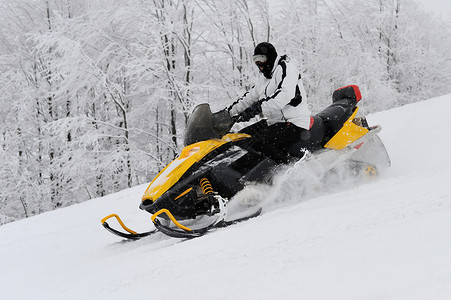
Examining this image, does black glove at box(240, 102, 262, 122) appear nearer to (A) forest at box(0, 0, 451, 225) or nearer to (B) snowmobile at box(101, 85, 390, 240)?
(B) snowmobile at box(101, 85, 390, 240)

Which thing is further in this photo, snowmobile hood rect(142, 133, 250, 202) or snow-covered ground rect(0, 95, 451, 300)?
snowmobile hood rect(142, 133, 250, 202)

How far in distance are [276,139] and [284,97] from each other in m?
0.42

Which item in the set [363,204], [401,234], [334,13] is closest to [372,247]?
[401,234]

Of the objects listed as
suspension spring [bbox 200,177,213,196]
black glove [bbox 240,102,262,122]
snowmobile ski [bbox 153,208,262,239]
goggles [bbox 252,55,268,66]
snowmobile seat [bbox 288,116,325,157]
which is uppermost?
goggles [bbox 252,55,268,66]

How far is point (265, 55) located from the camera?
392cm

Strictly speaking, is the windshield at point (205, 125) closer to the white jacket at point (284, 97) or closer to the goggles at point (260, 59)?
the white jacket at point (284, 97)

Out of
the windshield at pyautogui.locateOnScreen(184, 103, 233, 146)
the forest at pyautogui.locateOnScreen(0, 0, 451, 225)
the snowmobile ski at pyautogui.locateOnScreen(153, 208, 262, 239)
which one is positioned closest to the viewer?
the snowmobile ski at pyautogui.locateOnScreen(153, 208, 262, 239)

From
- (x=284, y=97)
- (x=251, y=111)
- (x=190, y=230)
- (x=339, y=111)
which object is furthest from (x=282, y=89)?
(x=190, y=230)

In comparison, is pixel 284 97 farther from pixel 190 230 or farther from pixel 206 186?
pixel 190 230

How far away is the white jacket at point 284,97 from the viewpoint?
3.71 metres

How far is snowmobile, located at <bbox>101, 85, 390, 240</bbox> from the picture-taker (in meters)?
3.21

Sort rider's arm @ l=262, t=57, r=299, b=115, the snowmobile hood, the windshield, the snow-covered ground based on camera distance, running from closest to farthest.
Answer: the snow-covered ground
the snowmobile hood
the windshield
rider's arm @ l=262, t=57, r=299, b=115

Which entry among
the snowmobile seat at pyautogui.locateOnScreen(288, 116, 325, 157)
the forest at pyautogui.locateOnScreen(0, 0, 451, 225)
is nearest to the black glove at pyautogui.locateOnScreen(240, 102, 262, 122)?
the snowmobile seat at pyautogui.locateOnScreen(288, 116, 325, 157)

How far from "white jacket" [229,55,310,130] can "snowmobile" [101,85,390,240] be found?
241 mm
